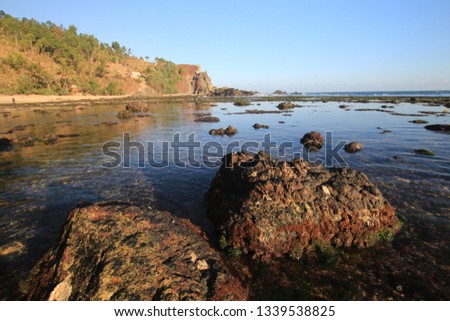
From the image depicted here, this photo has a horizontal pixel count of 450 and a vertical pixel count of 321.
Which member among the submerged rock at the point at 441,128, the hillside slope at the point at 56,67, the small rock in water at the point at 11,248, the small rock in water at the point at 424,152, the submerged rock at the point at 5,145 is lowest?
the small rock in water at the point at 11,248

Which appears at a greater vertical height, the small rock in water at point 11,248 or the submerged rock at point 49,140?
the submerged rock at point 49,140

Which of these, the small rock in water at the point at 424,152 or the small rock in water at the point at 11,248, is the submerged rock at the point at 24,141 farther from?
the small rock in water at the point at 424,152

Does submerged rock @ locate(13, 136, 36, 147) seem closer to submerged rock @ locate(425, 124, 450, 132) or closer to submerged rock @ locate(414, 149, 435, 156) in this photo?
submerged rock @ locate(414, 149, 435, 156)

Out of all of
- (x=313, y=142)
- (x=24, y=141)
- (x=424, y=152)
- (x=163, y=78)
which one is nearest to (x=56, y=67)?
(x=163, y=78)

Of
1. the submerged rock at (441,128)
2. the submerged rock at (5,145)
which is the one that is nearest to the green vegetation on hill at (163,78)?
the submerged rock at (5,145)

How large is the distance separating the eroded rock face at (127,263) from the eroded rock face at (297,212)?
1.66 metres

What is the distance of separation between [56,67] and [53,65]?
6.53 ft

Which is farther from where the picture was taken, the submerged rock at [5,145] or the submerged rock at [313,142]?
the submerged rock at [313,142]

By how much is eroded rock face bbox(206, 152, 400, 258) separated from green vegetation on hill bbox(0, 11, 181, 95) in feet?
355

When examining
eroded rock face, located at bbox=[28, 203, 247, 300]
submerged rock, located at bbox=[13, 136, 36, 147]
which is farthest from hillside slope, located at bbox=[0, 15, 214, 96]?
eroded rock face, located at bbox=[28, 203, 247, 300]

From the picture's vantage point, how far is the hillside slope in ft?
296

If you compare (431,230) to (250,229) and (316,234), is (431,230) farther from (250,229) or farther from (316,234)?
(250,229)

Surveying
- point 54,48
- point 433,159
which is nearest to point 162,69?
point 54,48

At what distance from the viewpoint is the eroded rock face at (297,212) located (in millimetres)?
7188
